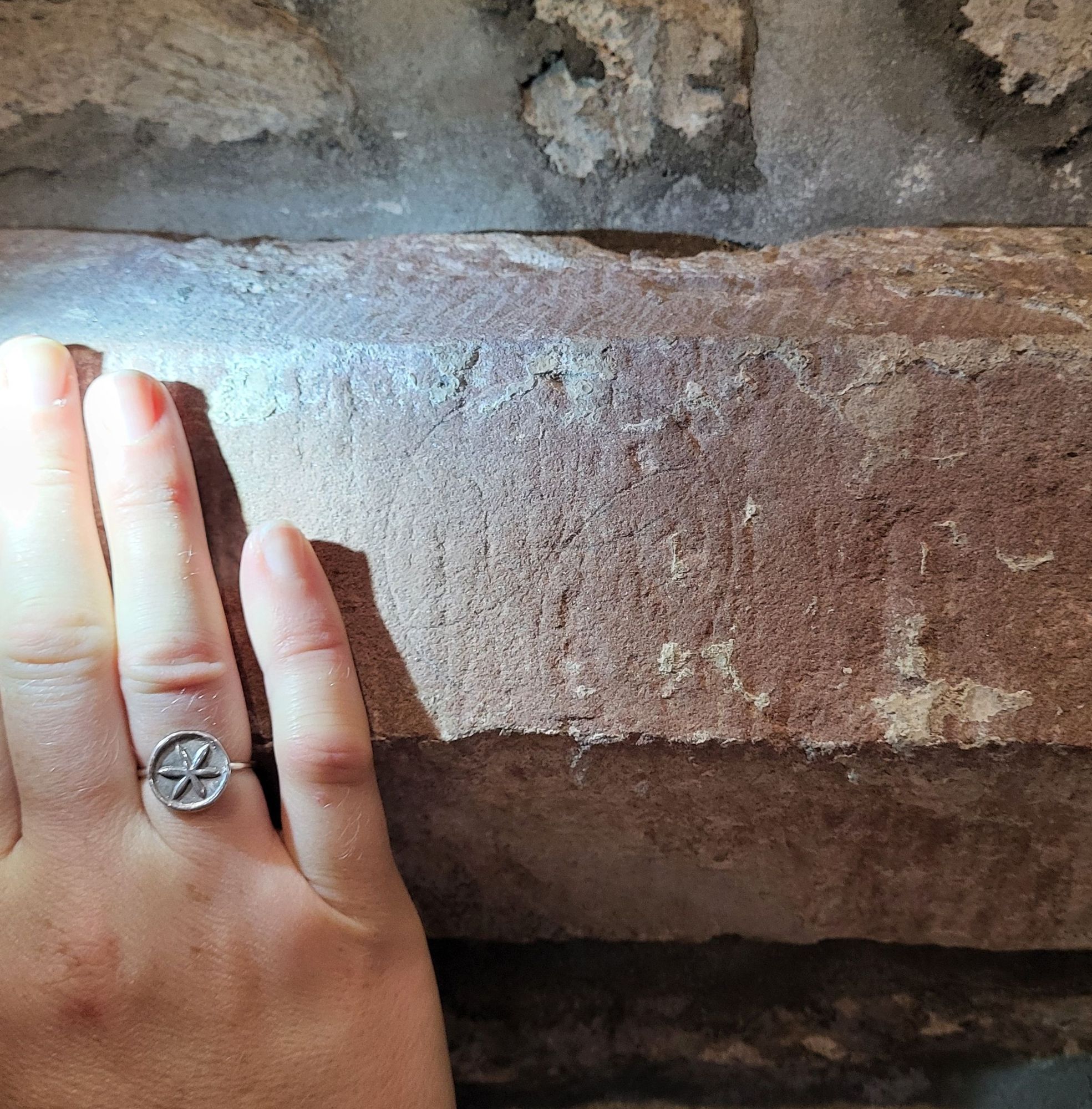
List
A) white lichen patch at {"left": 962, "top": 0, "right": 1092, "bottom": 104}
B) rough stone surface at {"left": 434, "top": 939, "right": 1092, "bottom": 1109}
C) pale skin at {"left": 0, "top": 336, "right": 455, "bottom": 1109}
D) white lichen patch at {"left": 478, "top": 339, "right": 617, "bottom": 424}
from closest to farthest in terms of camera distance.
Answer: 1. pale skin at {"left": 0, "top": 336, "right": 455, "bottom": 1109}
2. white lichen patch at {"left": 478, "top": 339, "right": 617, "bottom": 424}
3. white lichen patch at {"left": 962, "top": 0, "right": 1092, "bottom": 104}
4. rough stone surface at {"left": 434, "top": 939, "right": 1092, "bottom": 1109}

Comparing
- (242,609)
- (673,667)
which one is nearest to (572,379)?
(673,667)

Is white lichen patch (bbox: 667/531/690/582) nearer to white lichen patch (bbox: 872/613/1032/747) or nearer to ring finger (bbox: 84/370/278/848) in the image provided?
white lichen patch (bbox: 872/613/1032/747)

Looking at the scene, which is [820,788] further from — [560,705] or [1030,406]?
[1030,406]

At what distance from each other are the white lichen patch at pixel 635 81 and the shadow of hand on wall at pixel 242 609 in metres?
0.67

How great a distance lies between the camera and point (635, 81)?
1208mm

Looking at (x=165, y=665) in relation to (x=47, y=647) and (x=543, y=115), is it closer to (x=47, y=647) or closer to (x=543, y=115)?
(x=47, y=647)

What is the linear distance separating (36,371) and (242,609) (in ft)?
1.07

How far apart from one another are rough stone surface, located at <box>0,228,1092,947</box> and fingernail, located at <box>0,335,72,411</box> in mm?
65

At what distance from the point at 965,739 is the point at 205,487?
33.4 inches

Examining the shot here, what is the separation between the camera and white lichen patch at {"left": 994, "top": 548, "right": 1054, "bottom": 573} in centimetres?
91

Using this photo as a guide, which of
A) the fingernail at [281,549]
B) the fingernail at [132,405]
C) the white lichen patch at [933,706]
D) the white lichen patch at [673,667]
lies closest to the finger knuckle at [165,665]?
the fingernail at [281,549]

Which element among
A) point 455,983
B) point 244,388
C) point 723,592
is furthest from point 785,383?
point 455,983

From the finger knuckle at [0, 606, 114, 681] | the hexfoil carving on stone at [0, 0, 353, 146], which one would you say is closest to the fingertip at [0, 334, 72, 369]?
the finger knuckle at [0, 606, 114, 681]

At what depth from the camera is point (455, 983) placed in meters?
1.38
